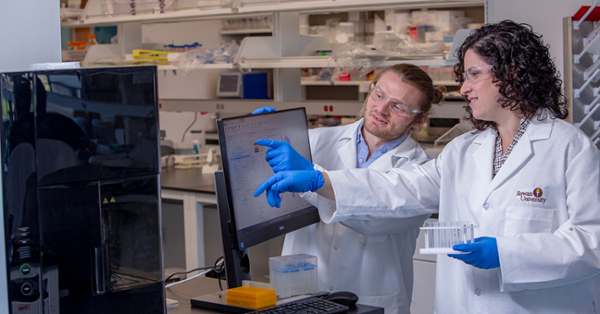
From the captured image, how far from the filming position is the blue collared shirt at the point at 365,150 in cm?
178

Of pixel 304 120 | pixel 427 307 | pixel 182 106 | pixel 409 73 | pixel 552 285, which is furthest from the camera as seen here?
pixel 182 106

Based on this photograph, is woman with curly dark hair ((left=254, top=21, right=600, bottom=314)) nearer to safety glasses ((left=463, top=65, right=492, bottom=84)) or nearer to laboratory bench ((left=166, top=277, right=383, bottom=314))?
safety glasses ((left=463, top=65, right=492, bottom=84))

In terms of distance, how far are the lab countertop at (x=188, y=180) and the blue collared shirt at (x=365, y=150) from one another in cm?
143

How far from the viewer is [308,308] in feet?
4.17

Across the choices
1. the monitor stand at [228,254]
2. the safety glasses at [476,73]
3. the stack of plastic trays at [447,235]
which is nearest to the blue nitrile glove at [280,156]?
the monitor stand at [228,254]

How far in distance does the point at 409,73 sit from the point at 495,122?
36 centimetres

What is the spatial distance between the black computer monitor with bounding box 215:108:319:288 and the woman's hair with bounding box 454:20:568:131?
1.76ft

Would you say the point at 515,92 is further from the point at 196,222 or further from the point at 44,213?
the point at 196,222

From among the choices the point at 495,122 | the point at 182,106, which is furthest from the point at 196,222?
the point at 495,122

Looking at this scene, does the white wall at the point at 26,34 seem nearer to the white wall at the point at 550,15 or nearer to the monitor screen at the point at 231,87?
the white wall at the point at 550,15

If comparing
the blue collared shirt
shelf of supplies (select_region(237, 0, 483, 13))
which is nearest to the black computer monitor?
the blue collared shirt

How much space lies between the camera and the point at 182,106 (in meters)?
3.95

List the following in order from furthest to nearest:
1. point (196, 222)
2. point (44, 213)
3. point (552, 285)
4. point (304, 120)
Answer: point (196, 222)
point (304, 120)
point (552, 285)
point (44, 213)

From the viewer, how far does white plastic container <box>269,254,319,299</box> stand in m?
1.40
